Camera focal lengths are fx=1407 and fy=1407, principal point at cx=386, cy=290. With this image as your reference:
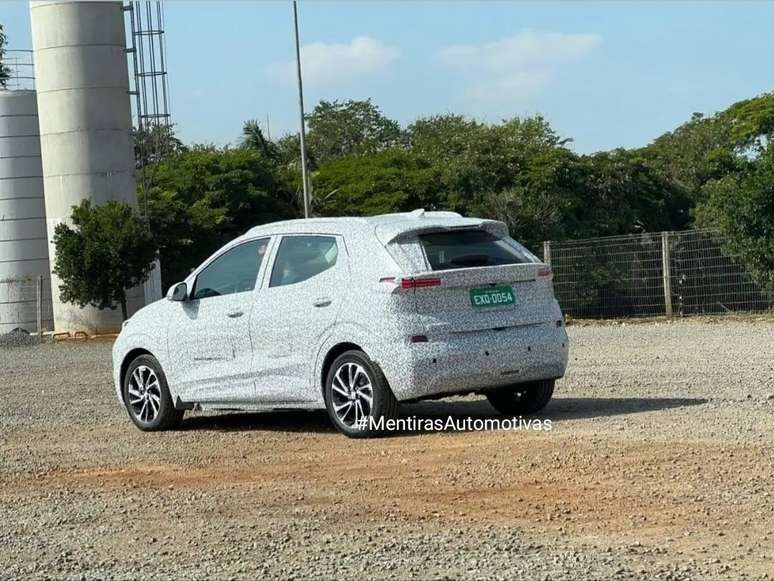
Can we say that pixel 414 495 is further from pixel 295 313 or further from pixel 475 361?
pixel 295 313

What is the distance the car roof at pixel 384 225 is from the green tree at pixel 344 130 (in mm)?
71071

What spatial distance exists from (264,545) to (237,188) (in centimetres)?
5070

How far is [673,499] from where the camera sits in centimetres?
773

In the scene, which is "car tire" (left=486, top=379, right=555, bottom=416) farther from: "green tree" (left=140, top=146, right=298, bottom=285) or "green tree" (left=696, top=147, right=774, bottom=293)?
"green tree" (left=140, top=146, right=298, bottom=285)

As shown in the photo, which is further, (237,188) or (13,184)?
(237,188)

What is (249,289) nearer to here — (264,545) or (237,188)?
(264,545)

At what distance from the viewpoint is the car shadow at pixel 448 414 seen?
11594 millimetres

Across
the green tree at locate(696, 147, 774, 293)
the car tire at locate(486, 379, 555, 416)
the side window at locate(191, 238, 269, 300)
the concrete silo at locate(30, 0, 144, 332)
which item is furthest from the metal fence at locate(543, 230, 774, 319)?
the concrete silo at locate(30, 0, 144, 332)

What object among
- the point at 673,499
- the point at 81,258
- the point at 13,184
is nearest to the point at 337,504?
the point at 673,499

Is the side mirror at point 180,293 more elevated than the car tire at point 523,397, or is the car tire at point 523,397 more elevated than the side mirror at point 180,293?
the side mirror at point 180,293

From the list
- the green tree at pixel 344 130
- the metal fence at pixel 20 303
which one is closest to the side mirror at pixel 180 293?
the metal fence at pixel 20 303

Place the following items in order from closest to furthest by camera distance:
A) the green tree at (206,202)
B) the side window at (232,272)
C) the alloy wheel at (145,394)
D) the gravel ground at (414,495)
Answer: the gravel ground at (414,495) → the side window at (232,272) → the alloy wheel at (145,394) → the green tree at (206,202)

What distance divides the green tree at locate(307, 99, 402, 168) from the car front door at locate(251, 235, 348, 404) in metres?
71.3

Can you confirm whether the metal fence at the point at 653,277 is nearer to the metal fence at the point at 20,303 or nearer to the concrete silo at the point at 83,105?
the concrete silo at the point at 83,105
